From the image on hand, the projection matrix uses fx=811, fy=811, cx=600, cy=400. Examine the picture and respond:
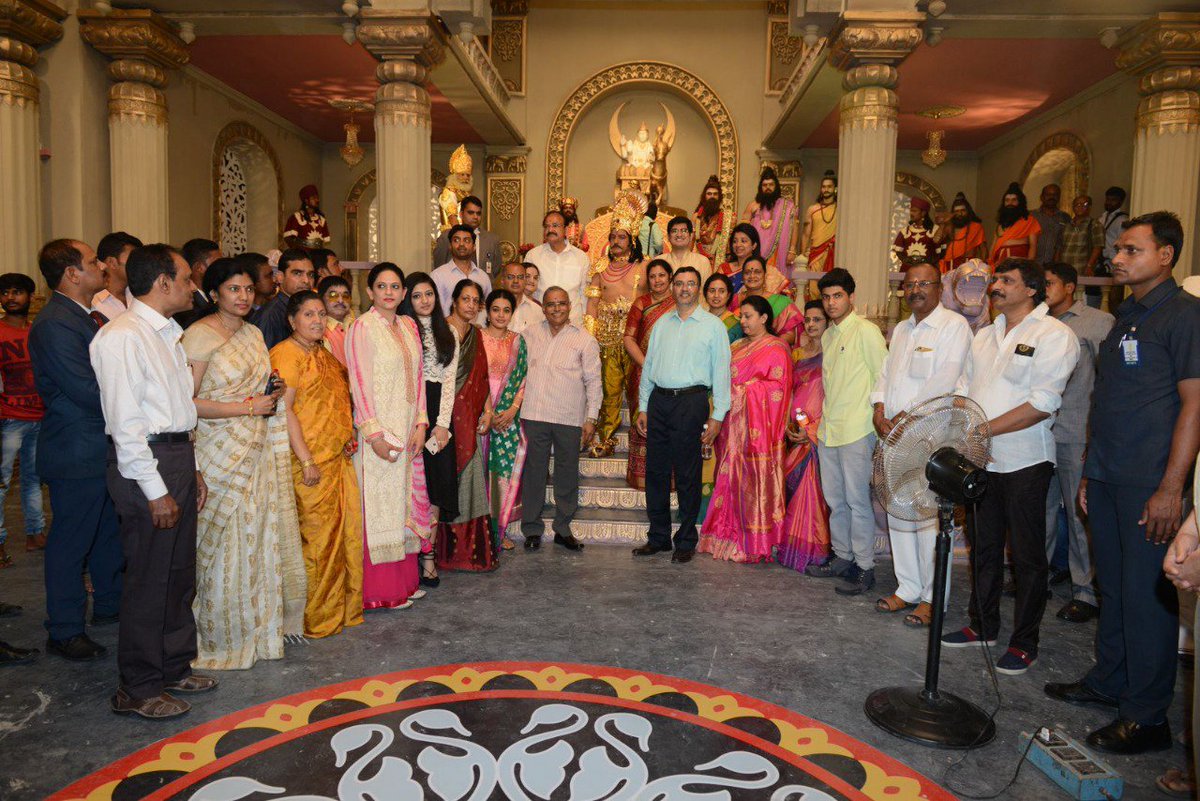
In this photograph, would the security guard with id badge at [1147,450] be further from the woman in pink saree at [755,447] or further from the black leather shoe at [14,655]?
the black leather shoe at [14,655]

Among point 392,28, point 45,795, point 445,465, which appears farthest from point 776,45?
point 45,795

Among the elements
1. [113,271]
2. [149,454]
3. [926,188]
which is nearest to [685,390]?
[149,454]

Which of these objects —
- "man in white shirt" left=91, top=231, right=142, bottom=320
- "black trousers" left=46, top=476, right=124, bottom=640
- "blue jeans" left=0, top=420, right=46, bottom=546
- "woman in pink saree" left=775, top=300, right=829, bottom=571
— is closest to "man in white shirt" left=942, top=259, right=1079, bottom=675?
"woman in pink saree" left=775, top=300, right=829, bottom=571

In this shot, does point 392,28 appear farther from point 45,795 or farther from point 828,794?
point 828,794

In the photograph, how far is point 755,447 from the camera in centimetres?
463

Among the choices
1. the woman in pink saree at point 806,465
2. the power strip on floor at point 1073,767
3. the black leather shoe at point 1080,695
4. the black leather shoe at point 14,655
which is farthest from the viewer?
the woman in pink saree at point 806,465

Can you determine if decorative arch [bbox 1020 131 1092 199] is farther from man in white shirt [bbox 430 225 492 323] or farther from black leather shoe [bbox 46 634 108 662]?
black leather shoe [bbox 46 634 108 662]

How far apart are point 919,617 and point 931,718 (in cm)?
105

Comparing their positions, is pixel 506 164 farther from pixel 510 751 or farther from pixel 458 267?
pixel 510 751

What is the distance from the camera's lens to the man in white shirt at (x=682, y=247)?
217 inches

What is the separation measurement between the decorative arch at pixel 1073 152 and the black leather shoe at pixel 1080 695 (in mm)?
7978

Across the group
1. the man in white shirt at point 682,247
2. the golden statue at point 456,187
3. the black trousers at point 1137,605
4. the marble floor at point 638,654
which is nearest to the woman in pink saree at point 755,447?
the marble floor at point 638,654

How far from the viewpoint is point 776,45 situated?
10.7 metres

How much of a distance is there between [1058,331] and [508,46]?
9.55m
